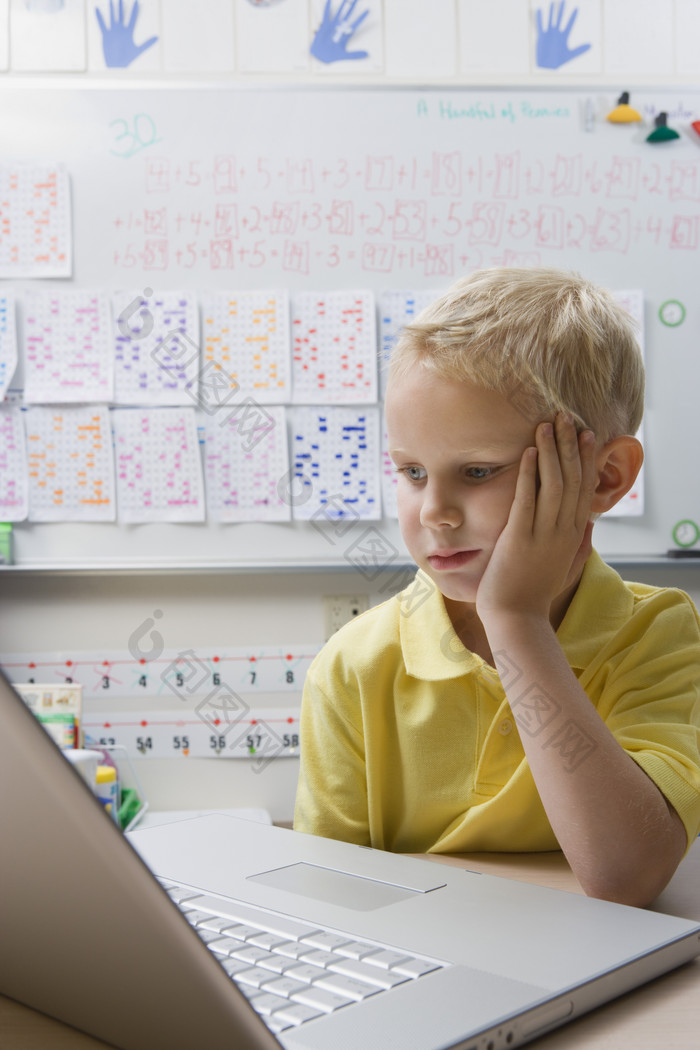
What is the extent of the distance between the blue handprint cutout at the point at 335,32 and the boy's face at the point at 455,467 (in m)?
1.38

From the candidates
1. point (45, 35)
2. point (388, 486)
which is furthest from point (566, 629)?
point (45, 35)

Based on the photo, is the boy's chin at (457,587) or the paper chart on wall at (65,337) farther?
the paper chart on wall at (65,337)

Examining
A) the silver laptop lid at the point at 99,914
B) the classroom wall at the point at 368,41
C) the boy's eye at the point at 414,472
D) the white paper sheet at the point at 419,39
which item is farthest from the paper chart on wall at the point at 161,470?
the silver laptop lid at the point at 99,914

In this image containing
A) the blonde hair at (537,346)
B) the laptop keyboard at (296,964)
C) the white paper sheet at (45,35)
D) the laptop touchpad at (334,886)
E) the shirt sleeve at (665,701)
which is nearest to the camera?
the laptop keyboard at (296,964)

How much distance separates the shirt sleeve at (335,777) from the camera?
2.73 feet

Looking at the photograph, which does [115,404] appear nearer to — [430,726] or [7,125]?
[7,125]

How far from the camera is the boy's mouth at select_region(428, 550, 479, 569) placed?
0.77 meters

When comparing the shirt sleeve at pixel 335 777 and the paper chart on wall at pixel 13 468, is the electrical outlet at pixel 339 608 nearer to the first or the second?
the paper chart on wall at pixel 13 468

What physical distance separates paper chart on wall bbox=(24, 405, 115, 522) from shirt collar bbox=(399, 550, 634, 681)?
117 cm

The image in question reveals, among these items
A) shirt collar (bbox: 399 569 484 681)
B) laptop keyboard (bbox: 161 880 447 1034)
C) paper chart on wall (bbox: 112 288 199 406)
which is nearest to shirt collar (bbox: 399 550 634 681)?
shirt collar (bbox: 399 569 484 681)

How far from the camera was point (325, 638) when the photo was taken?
6.33 ft

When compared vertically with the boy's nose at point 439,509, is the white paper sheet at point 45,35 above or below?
above

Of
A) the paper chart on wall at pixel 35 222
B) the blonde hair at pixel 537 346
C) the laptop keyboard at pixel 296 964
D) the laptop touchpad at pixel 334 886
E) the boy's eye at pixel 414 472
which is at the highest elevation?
the paper chart on wall at pixel 35 222

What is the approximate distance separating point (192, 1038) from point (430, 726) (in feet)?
1.77
